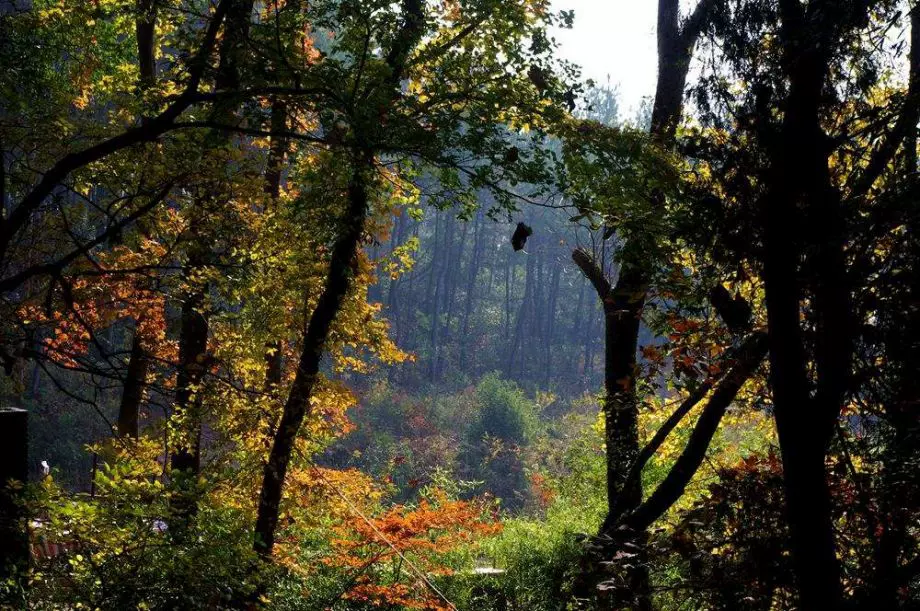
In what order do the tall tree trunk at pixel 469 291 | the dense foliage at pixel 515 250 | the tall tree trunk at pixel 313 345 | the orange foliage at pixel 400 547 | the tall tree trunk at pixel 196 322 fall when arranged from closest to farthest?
1. the dense foliage at pixel 515 250
2. the tall tree trunk at pixel 196 322
3. the tall tree trunk at pixel 313 345
4. the orange foliage at pixel 400 547
5. the tall tree trunk at pixel 469 291

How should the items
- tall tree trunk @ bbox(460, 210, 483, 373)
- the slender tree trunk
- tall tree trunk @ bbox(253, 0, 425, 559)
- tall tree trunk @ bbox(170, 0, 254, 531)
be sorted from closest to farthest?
1. tall tree trunk @ bbox(170, 0, 254, 531)
2. tall tree trunk @ bbox(253, 0, 425, 559)
3. the slender tree trunk
4. tall tree trunk @ bbox(460, 210, 483, 373)

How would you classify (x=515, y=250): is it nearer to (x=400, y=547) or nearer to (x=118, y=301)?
(x=400, y=547)

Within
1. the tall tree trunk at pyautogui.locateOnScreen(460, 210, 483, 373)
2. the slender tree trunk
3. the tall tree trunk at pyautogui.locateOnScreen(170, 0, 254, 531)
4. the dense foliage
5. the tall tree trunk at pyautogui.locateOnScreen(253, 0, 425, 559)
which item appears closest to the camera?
the dense foliage

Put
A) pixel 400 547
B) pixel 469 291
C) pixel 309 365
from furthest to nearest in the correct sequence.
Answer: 1. pixel 469 291
2. pixel 400 547
3. pixel 309 365

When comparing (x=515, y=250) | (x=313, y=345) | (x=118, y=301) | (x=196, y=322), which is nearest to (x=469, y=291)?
(x=118, y=301)

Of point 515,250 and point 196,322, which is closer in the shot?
point 515,250

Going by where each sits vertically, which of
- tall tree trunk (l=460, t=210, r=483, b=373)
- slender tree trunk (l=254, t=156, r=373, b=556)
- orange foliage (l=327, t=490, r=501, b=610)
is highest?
tall tree trunk (l=460, t=210, r=483, b=373)

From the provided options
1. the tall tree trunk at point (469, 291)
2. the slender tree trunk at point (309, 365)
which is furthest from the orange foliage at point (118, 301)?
the tall tree trunk at point (469, 291)

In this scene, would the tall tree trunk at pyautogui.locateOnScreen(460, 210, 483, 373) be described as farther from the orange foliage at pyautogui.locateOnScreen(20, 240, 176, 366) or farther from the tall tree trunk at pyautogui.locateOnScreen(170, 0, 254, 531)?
the tall tree trunk at pyautogui.locateOnScreen(170, 0, 254, 531)

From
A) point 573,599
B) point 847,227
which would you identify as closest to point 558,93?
point 847,227

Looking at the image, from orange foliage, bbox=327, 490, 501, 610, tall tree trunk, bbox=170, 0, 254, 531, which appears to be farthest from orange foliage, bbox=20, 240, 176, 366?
orange foliage, bbox=327, 490, 501, 610

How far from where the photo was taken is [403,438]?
114 feet

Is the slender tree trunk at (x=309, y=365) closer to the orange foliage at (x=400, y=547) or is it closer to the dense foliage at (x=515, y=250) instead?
the dense foliage at (x=515, y=250)

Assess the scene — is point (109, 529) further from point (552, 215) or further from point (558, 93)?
point (552, 215)
